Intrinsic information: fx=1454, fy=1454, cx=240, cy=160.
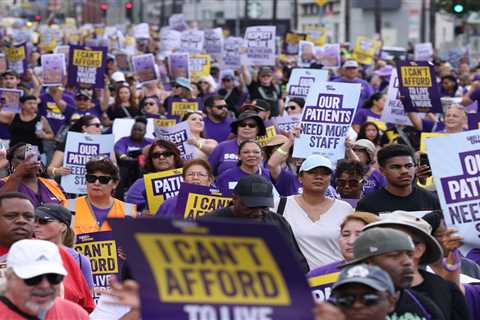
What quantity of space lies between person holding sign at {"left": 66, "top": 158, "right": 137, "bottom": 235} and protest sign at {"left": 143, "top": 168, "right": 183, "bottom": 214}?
1074 millimetres

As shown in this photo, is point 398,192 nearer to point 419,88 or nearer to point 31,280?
point 31,280

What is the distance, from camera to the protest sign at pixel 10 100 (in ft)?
56.5

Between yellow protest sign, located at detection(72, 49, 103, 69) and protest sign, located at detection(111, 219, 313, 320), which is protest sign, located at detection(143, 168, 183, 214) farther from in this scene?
yellow protest sign, located at detection(72, 49, 103, 69)

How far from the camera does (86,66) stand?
830 inches

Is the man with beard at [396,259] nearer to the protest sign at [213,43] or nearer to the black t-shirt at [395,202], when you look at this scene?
the black t-shirt at [395,202]

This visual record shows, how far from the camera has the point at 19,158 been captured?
11.6m

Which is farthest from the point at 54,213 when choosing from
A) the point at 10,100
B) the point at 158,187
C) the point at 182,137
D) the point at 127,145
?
the point at 10,100

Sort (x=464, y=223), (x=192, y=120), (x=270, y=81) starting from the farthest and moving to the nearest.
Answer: (x=270, y=81)
(x=192, y=120)
(x=464, y=223)

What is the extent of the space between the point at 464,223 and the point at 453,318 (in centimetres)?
219

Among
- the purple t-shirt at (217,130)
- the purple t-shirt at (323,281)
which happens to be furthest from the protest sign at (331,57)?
the purple t-shirt at (323,281)

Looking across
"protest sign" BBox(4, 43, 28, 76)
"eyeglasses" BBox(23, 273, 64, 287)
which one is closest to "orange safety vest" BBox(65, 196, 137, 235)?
"eyeglasses" BBox(23, 273, 64, 287)

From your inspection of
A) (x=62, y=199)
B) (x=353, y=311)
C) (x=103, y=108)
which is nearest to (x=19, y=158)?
(x=62, y=199)

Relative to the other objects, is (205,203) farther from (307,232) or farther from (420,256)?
(420,256)

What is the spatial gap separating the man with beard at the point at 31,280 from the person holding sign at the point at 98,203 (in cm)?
412
